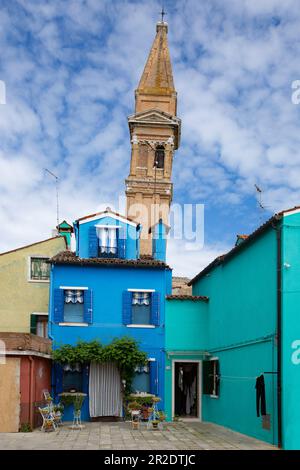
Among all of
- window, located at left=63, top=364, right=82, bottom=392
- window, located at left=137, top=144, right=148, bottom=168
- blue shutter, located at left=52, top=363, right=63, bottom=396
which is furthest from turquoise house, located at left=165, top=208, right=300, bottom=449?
window, located at left=137, top=144, right=148, bottom=168

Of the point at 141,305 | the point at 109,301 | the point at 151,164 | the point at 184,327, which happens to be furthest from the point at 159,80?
the point at 184,327

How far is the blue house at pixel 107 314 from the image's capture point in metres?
19.1

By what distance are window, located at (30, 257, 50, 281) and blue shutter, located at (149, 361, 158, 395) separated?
6138mm

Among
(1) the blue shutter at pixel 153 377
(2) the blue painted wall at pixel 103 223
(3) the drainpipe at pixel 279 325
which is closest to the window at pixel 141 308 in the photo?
(1) the blue shutter at pixel 153 377

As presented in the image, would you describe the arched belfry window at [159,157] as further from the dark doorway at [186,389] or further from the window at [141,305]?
the dark doorway at [186,389]

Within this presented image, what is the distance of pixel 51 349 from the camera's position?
19.2m

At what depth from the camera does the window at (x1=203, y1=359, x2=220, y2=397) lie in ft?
61.7

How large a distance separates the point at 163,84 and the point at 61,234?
17.0m

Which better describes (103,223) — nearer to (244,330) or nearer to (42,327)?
(42,327)

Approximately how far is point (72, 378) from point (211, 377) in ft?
15.5

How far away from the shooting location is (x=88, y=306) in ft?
65.0

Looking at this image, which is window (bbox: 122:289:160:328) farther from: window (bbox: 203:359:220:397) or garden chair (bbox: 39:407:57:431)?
garden chair (bbox: 39:407:57:431)
